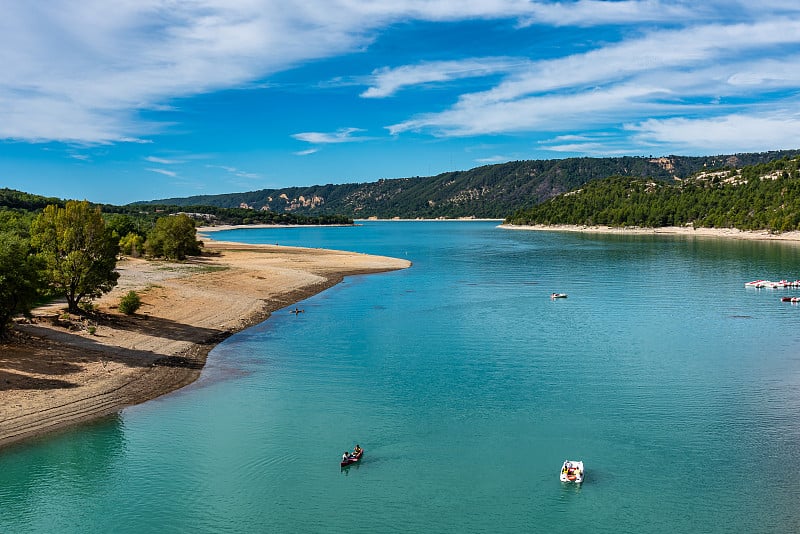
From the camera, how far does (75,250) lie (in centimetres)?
5438

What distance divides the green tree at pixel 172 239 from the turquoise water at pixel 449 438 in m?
59.4

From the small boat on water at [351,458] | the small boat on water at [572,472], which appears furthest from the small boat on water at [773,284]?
the small boat on water at [351,458]

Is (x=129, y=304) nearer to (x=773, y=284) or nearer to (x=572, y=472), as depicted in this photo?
(x=572, y=472)

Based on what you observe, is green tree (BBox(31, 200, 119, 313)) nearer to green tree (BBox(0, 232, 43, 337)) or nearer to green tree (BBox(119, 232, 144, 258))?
green tree (BBox(0, 232, 43, 337))

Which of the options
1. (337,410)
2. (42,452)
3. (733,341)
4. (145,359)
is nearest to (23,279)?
(145,359)

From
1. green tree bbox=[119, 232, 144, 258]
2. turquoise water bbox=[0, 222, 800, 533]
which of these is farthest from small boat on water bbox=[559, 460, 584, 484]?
green tree bbox=[119, 232, 144, 258]

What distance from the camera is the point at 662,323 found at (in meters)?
66.2

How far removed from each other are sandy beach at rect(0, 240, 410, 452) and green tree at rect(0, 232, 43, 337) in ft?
7.42

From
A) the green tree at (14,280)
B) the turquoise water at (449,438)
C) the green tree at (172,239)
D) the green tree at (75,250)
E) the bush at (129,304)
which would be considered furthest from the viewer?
the green tree at (172,239)

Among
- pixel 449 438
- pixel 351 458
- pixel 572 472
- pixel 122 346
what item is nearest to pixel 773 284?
pixel 449 438

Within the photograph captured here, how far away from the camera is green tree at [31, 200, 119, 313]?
5322cm

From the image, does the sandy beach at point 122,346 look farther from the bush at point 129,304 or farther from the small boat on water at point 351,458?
the small boat on water at point 351,458

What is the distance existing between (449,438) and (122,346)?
2864 centimetres

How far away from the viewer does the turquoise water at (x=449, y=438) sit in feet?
87.3
